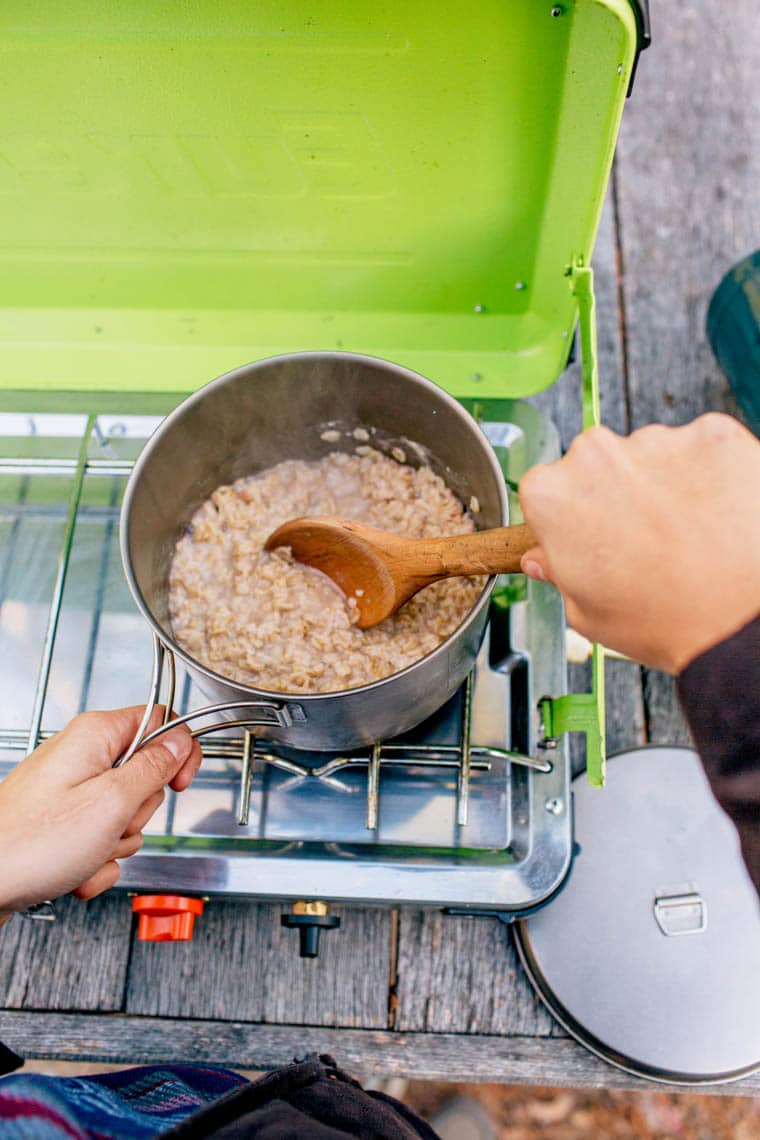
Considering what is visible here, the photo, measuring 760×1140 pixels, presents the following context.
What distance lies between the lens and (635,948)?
973 millimetres

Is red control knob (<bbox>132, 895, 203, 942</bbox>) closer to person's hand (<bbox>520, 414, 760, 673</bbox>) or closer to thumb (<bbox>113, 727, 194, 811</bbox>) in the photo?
thumb (<bbox>113, 727, 194, 811</bbox>)

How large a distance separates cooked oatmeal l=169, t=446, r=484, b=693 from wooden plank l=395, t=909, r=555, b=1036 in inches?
15.0

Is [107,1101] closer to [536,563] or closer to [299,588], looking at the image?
[299,588]

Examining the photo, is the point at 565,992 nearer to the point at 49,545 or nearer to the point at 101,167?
the point at 49,545

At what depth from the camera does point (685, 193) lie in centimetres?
128

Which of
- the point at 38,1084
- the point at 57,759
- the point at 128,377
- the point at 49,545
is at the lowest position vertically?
the point at 38,1084

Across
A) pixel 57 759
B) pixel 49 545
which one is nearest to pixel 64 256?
pixel 49 545

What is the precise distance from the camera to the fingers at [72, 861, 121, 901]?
0.79 m

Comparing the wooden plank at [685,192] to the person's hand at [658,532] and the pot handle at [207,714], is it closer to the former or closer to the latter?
the person's hand at [658,532]

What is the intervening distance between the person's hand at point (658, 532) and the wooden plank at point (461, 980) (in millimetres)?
555

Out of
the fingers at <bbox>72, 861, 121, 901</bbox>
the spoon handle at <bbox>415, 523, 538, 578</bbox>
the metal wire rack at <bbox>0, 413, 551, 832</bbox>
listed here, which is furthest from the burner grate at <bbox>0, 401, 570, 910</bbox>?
the spoon handle at <bbox>415, 523, 538, 578</bbox>

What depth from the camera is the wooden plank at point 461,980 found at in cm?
101

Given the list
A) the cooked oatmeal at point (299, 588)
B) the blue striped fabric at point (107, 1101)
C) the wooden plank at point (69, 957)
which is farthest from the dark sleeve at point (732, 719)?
the wooden plank at point (69, 957)

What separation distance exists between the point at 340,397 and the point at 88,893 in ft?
1.77
